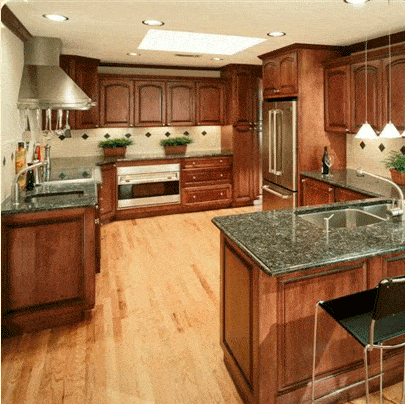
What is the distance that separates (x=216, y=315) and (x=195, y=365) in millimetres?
651

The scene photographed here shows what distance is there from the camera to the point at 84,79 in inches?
213

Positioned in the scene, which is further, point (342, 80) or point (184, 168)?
point (184, 168)

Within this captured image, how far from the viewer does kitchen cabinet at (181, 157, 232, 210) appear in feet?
20.6

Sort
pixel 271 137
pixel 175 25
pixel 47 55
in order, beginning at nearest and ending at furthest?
pixel 175 25 → pixel 47 55 → pixel 271 137

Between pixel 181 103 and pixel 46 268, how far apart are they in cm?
423

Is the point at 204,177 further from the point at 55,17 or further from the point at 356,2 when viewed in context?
the point at 356,2

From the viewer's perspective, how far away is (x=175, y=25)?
356 cm

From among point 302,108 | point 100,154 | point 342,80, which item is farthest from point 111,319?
point 100,154

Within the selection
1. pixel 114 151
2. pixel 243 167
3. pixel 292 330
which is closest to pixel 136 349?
pixel 292 330

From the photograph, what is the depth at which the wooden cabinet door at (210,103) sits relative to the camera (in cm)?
649

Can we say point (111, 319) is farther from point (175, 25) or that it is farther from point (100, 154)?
point (100, 154)

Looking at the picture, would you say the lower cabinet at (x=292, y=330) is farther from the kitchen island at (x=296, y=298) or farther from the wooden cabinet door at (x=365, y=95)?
the wooden cabinet door at (x=365, y=95)

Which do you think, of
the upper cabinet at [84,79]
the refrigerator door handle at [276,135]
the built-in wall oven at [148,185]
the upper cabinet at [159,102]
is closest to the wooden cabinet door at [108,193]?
the built-in wall oven at [148,185]

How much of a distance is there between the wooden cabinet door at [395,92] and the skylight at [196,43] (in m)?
1.51
